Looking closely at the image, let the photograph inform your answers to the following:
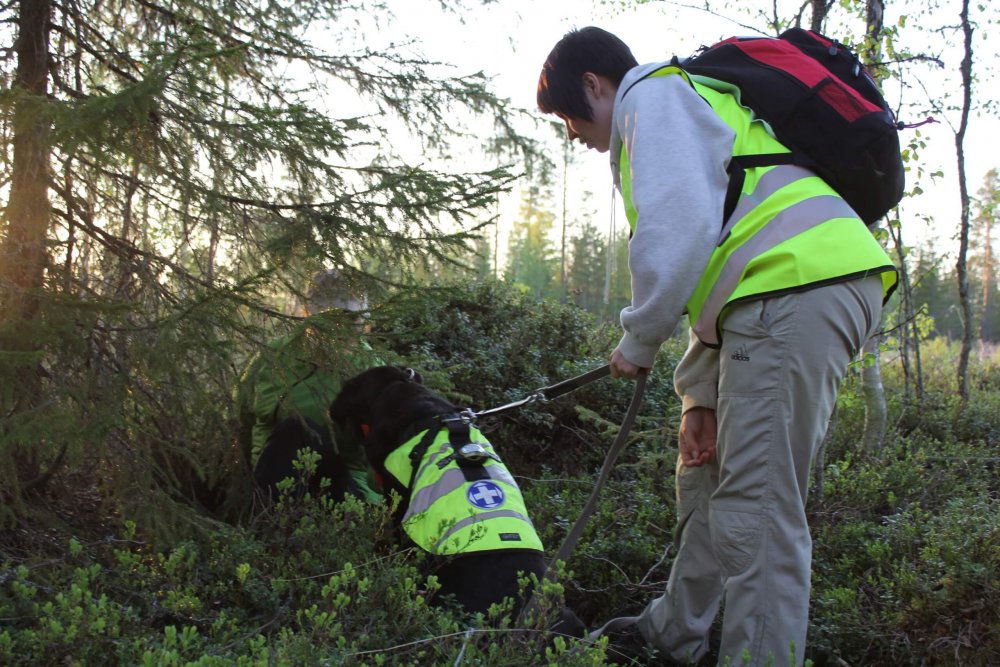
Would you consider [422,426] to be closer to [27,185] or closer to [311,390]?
[311,390]

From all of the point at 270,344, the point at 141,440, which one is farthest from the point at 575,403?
the point at 141,440

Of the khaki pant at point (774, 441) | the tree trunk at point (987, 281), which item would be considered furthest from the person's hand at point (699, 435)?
the tree trunk at point (987, 281)

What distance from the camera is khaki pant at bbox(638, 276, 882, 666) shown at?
2.09 meters

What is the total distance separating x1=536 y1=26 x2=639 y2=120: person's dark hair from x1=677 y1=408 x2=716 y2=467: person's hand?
1099mm

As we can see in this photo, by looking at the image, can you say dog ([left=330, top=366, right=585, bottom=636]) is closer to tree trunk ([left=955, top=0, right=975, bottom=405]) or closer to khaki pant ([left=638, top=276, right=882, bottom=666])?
khaki pant ([left=638, top=276, right=882, bottom=666])

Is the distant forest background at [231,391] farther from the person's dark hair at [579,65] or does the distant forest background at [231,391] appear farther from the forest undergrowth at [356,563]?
the person's dark hair at [579,65]

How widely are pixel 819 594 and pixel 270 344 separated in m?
2.65

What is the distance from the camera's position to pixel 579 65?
2.31 meters

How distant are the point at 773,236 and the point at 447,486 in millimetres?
1558

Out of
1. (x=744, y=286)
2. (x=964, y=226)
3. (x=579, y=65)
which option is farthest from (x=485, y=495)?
(x=964, y=226)

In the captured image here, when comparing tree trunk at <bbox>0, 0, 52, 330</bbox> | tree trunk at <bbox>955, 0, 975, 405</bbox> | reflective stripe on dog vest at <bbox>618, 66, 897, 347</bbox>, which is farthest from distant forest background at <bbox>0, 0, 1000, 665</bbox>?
tree trunk at <bbox>955, 0, 975, 405</bbox>

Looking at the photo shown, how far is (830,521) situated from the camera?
3855mm

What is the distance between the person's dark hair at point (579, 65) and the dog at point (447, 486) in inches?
56.4

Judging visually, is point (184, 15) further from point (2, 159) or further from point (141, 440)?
point (141, 440)
